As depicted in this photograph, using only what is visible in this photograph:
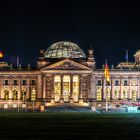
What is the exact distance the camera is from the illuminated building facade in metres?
187

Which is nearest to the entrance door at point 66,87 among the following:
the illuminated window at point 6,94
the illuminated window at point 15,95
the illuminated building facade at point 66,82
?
the illuminated building facade at point 66,82

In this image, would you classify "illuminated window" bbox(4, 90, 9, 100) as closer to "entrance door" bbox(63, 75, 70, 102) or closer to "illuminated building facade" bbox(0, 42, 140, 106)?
"illuminated building facade" bbox(0, 42, 140, 106)

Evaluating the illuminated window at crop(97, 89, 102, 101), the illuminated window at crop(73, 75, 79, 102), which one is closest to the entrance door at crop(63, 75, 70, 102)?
the illuminated window at crop(73, 75, 79, 102)

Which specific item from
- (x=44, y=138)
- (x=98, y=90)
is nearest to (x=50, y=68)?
(x=98, y=90)

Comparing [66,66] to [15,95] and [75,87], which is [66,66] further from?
[15,95]

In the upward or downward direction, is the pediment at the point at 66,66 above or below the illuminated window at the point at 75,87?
above

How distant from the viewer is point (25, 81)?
7500 inches

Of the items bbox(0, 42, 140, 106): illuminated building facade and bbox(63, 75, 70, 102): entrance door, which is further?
bbox(63, 75, 70, 102): entrance door

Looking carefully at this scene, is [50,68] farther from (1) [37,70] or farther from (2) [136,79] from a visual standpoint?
(2) [136,79]

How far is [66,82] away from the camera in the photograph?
188 meters

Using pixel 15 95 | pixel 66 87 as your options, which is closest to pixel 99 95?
pixel 66 87

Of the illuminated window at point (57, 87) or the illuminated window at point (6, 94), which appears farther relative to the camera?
the illuminated window at point (6, 94)

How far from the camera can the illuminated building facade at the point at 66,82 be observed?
18675cm

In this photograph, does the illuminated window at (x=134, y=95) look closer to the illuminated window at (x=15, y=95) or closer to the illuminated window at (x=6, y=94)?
the illuminated window at (x=15, y=95)
